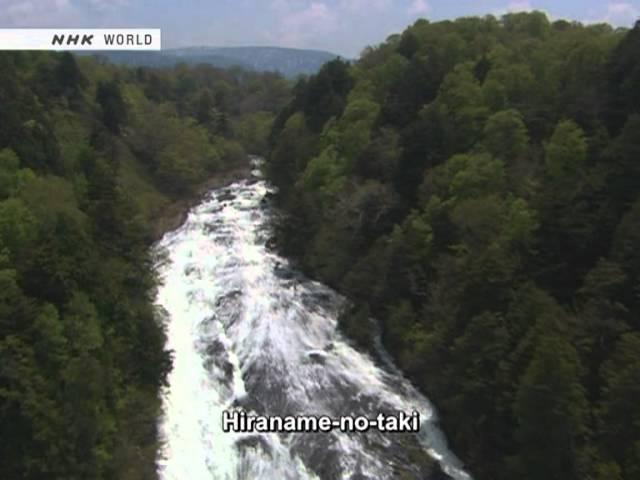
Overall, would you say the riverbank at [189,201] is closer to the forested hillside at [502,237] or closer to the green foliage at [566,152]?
the forested hillside at [502,237]

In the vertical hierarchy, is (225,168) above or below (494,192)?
above

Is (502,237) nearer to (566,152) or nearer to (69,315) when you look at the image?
(566,152)

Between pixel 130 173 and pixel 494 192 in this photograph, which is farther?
pixel 130 173

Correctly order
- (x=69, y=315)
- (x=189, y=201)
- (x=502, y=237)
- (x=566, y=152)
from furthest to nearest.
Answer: (x=189, y=201) < (x=566, y=152) < (x=502, y=237) < (x=69, y=315)

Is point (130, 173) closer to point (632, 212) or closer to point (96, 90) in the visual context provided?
point (96, 90)

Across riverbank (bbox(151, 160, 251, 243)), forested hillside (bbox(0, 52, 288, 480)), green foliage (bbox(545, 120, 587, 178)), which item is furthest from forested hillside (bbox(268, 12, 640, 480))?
forested hillside (bbox(0, 52, 288, 480))

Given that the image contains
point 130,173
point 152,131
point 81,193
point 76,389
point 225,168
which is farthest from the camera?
point 225,168

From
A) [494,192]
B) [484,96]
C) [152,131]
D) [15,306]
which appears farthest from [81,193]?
[152,131]

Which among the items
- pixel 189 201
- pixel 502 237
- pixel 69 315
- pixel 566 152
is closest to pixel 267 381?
pixel 69 315
